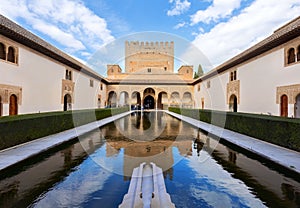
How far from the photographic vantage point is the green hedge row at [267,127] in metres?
5.97

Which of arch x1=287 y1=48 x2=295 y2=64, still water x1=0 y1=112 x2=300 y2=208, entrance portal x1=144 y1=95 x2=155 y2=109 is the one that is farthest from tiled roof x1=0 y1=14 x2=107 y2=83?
entrance portal x1=144 y1=95 x2=155 y2=109

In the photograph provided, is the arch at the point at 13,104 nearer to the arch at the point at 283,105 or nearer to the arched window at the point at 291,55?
the arch at the point at 283,105

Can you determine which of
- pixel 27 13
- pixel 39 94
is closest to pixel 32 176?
pixel 39 94

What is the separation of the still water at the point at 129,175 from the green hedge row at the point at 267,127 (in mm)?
1453

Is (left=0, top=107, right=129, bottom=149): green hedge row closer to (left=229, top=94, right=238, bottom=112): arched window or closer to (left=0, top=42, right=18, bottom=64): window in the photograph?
(left=0, top=42, right=18, bottom=64): window

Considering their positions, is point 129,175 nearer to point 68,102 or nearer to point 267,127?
point 267,127

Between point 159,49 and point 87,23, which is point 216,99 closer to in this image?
point 87,23

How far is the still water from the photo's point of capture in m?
3.23

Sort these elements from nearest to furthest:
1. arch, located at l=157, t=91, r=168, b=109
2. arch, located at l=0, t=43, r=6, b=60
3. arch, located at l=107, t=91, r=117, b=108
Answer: arch, located at l=0, t=43, r=6, b=60 < arch, located at l=107, t=91, r=117, b=108 < arch, located at l=157, t=91, r=168, b=109

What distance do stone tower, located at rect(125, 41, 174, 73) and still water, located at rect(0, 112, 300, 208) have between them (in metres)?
34.7

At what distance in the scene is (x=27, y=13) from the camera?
13453mm

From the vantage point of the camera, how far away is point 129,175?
4363 millimetres

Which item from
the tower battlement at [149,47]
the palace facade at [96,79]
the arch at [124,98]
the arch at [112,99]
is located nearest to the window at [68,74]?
the palace facade at [96,79]

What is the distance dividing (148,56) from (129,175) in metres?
37.5
